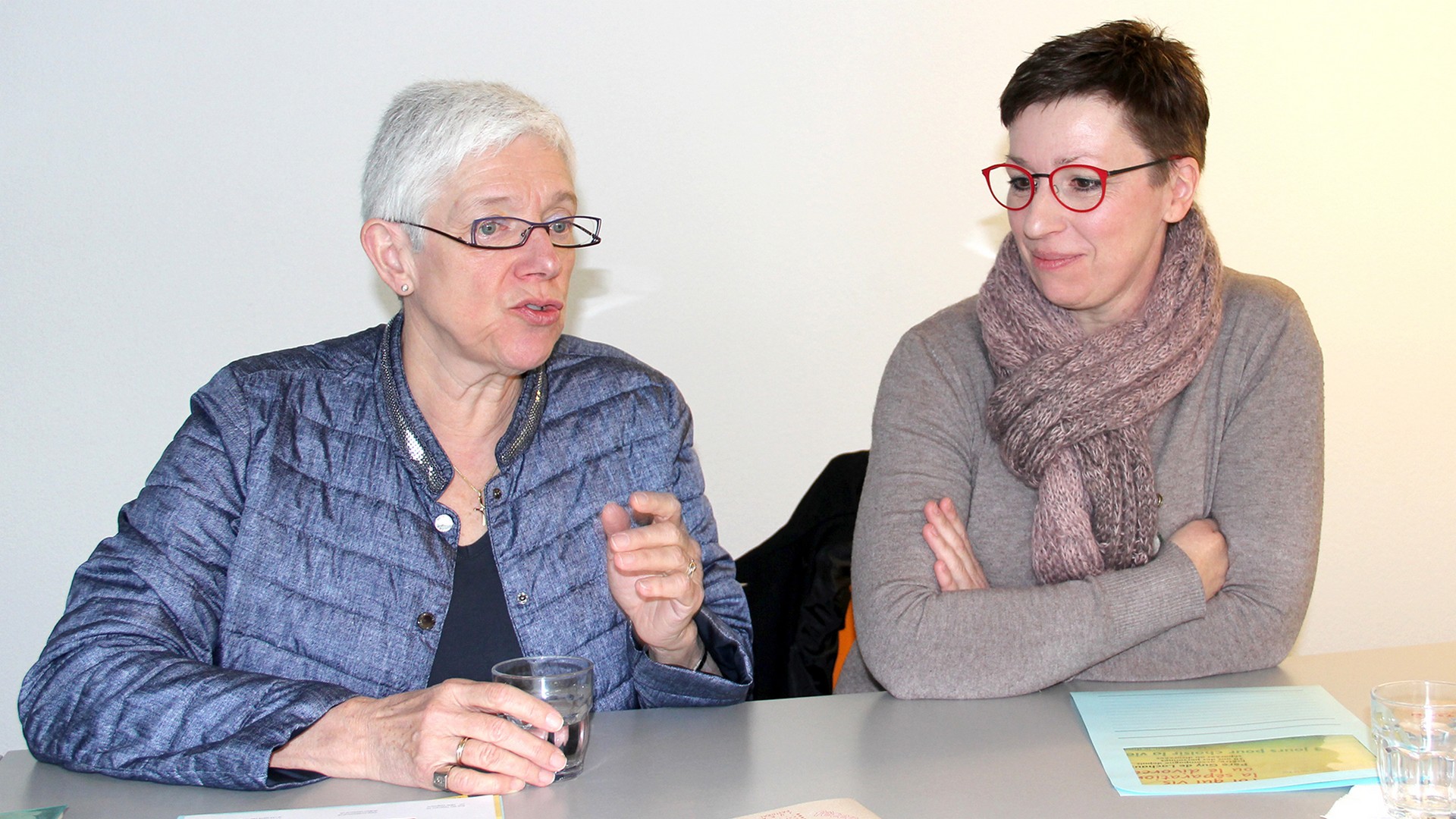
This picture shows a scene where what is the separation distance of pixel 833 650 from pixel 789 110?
1337mm

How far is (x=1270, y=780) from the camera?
1.29 meters

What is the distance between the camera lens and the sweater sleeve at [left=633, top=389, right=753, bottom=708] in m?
1.67

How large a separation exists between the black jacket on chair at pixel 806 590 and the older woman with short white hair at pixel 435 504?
32 centimetres

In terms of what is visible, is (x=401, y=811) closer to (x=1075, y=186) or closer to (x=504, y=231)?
(x=504, y=231)

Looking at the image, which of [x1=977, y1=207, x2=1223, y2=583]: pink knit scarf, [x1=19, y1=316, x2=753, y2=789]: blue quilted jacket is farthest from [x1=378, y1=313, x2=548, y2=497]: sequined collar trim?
[x1=977, y1=207, x2=1223, y2=583]: pink knit scarf

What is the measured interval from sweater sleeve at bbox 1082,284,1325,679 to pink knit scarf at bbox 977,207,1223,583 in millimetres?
99

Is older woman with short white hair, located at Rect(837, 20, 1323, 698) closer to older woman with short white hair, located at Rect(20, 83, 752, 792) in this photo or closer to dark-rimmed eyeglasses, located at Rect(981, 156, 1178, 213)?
dark-rimmed eyeglasses, located at Rect(981, 156, 1178, 213)

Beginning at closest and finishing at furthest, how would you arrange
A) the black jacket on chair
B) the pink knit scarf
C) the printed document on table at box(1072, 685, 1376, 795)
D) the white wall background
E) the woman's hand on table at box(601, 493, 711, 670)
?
the printed document on table at box(1072, 685, 1376, 795) < the woman's hand on table at box(601, 493, 711, 670) < the pink knit scarf < the black jacket on chair < the white wall background

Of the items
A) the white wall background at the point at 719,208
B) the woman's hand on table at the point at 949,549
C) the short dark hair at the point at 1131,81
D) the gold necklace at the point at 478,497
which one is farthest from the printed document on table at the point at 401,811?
the white wall background at the point at 719,208

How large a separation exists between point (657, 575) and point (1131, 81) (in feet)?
3.59

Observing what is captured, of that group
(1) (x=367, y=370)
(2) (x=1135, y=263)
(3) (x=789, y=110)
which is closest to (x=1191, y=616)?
(2) (x=1135, y=263)

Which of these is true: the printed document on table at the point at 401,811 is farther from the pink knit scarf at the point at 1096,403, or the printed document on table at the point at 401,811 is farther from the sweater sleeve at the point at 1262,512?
the pink knit scarf at the point at 1096,403

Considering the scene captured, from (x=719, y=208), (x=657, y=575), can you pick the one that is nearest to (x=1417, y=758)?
(x=657, y=575)

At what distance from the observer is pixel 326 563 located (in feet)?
5.64
